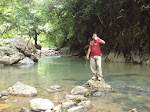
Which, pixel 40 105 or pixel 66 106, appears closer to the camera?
pixel 66 106

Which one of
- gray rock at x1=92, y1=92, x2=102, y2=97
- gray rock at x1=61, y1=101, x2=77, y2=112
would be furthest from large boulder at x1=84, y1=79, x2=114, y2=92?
gray rock at x1=61, y1=101, x2=77, y2=112

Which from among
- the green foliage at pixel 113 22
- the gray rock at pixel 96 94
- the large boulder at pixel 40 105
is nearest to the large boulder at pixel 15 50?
the green foliage at pixel 113 22

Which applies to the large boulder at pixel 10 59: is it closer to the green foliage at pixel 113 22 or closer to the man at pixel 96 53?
the green foliage at pixel 113 22

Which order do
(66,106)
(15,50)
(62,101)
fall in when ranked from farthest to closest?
(15,50), (62,101), (66,106)

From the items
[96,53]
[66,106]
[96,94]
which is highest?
[96,53]

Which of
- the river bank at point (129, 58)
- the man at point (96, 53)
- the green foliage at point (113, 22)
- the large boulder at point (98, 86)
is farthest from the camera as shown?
the green foliage at point (113, 22)

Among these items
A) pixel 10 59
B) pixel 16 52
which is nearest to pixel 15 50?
pixel 16 52

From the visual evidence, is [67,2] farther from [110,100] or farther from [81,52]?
[110,100]

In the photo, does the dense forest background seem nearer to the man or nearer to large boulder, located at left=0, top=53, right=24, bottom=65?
large boulder, located at left=0, top=53, right=24, bottom=65

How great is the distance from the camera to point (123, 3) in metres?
17.0

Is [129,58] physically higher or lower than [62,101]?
higher

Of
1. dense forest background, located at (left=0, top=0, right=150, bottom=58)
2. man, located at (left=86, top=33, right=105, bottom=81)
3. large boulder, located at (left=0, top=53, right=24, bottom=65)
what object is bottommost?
large boulder, located at (left=0, top=53, right=24, bottom=65)

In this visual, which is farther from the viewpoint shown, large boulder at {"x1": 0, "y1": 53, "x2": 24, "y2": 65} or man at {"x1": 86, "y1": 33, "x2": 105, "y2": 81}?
large boulder at {"x1": 0, "y1": 53, "x2": 24, "y2": 65}

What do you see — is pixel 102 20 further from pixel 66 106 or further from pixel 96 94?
pixel 66 106
